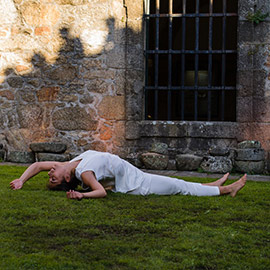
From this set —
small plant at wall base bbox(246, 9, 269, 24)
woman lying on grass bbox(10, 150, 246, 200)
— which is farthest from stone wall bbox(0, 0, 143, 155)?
woman lying on grass bbox(10, 150, 246, 200)

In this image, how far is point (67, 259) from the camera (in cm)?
229

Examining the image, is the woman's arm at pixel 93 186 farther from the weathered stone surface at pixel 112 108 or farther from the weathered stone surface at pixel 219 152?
the weathered stone surface at pixel 112 108

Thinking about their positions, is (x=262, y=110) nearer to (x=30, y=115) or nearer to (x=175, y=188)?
(x=175, y=188)

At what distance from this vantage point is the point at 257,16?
713 cm

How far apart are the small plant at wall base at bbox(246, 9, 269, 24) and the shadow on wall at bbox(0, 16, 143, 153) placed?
1.83 metres

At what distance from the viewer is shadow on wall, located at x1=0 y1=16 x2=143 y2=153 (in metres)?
7.52

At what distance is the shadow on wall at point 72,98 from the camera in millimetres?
7516

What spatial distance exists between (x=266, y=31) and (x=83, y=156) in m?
4.26

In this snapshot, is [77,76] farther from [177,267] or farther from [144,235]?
[177,267]

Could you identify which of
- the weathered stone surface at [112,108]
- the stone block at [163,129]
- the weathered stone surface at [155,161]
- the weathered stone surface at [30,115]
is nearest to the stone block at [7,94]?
the weathered stone surface at [30,115]

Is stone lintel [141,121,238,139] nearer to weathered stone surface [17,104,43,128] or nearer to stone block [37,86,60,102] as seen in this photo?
stone block [37,86,60,102]

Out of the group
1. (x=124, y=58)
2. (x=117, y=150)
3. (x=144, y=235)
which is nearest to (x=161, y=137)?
(x=117, y=150)

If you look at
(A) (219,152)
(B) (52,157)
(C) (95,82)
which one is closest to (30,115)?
(B) (52,157)

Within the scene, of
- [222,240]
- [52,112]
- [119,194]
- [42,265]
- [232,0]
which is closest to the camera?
[42,265]
